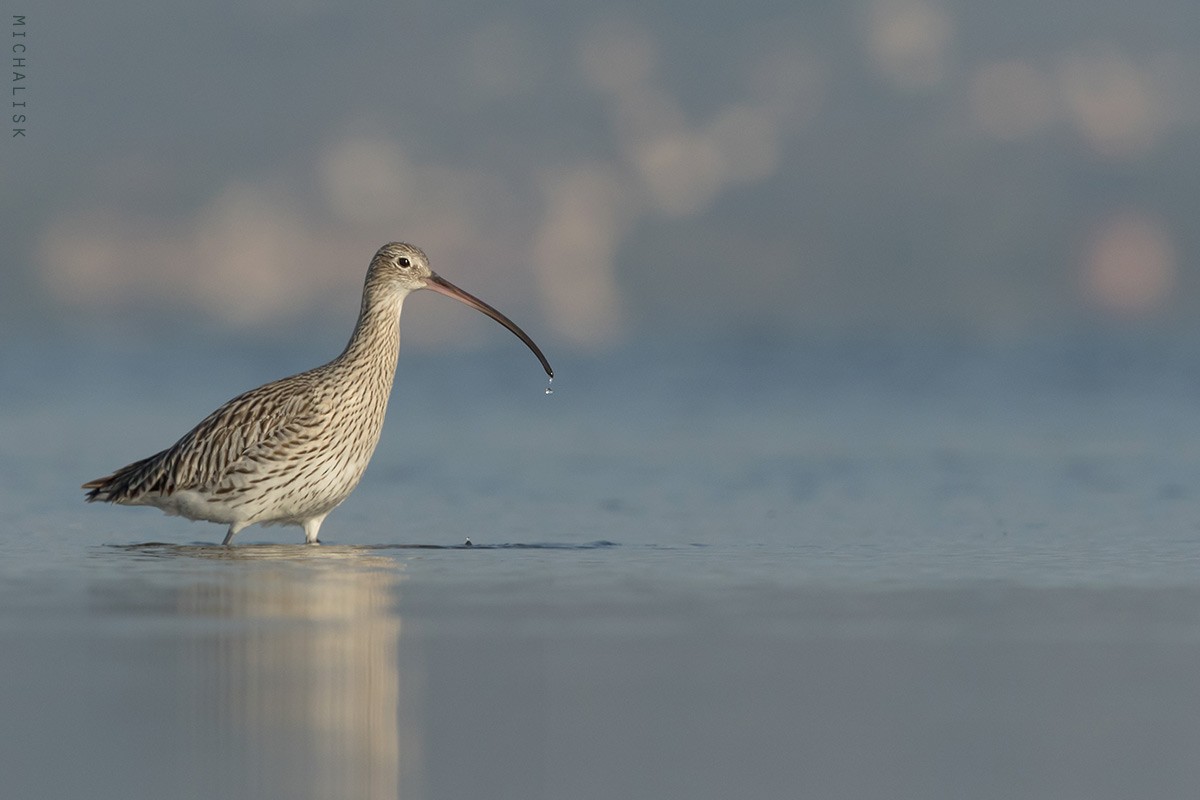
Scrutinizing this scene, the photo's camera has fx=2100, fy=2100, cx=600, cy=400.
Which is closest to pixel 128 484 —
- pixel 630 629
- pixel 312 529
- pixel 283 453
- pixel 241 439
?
pixel 241 439

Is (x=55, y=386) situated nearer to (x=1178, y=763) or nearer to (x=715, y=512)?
(x=715, y=512)

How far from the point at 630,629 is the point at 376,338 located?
405 cm

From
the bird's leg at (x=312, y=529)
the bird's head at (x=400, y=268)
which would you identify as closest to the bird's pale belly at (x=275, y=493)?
the bird's leg at (x=312, y=529)

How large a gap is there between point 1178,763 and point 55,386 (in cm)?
2151

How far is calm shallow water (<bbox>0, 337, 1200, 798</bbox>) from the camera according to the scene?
5.54 meters

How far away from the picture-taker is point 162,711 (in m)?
6.10

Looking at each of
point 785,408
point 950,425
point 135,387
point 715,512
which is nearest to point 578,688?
point 715,512

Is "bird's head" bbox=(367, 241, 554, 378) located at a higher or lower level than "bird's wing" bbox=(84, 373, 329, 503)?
higher

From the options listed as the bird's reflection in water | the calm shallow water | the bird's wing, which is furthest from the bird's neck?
the bird's reflection in water

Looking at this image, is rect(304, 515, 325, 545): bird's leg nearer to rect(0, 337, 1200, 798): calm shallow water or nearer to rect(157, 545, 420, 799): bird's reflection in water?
rect(0, 337, 1200, 798): calm shallow water

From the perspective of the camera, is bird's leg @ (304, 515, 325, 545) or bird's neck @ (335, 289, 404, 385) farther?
bird's neck @ (335, 289, 404, 385)

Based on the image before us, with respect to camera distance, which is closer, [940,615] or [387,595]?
[940,615]

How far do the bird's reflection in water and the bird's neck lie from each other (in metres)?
1.73

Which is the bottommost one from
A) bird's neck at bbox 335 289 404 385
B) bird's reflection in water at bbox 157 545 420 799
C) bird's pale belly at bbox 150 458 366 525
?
bird's reflection in water at bbox 157 545 420 799
